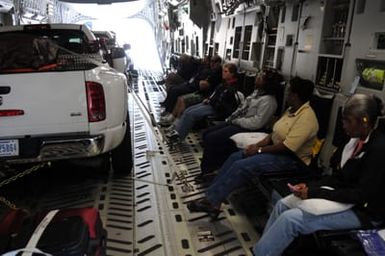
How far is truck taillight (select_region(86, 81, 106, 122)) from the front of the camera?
3336 millimetres

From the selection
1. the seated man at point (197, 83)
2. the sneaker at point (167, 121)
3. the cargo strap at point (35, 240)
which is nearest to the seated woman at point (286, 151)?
the cargo strap at point (35, 240)

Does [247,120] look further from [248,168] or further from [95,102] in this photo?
[95,102]

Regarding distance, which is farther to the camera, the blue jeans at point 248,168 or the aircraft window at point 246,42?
the aircraft window at point 246,42

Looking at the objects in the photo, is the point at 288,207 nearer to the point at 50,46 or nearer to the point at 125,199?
the point at 125,199

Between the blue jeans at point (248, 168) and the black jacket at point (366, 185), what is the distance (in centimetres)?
91

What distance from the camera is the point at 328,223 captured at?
234 centimetres

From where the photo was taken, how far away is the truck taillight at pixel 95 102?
3.34 meters

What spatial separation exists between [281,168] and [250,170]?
0.28 m

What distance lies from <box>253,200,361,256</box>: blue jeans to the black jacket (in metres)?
0.09

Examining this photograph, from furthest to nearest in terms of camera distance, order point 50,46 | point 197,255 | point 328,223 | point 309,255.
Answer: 1. point 50,46
2. point 197,255
3. point 309,255
4. point 328,223

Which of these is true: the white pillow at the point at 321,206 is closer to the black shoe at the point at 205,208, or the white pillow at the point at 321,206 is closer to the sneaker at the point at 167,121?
the black shoe at the point at 205,208

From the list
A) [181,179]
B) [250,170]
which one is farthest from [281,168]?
[181,179]

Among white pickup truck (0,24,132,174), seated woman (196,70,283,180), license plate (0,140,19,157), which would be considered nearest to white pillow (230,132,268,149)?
seated woman (196,70,283,180)

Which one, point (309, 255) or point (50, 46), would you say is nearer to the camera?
point (309, 255)
